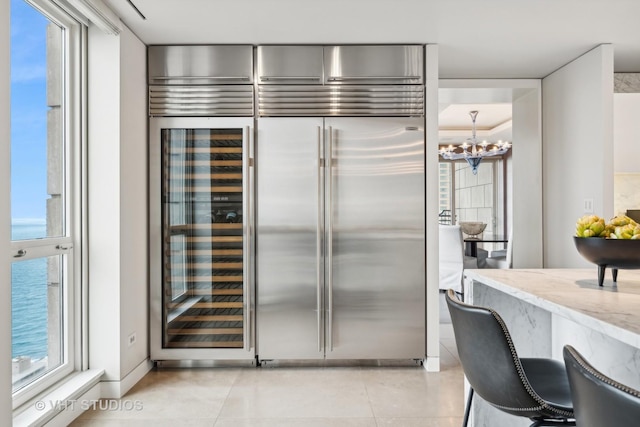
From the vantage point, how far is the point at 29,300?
2.30 m

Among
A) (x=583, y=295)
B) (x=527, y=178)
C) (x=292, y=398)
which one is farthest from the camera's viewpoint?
(x=527, y=178)

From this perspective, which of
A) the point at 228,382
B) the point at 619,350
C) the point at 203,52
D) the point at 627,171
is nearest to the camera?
the point at 619,350

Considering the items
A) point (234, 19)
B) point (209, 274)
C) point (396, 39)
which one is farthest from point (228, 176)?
point (396, 39)

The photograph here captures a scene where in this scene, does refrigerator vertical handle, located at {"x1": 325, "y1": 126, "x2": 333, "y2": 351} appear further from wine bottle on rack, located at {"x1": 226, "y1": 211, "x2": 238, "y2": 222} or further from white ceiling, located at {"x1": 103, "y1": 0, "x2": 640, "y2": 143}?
white ceiling, located at {"x1": 103, "y1": 0, "x2": 640, "y2": 143}

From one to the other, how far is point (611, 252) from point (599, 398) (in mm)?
903

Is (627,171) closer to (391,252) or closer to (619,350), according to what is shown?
(391,252)

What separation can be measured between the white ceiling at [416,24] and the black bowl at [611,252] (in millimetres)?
1668

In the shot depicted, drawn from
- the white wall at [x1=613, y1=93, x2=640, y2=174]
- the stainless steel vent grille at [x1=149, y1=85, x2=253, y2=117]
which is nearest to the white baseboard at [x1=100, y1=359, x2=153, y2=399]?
the stainless steel vent grille at [x1=149, y1=85, x2=253, y2=117]

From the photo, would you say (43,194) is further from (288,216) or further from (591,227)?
(591,227)

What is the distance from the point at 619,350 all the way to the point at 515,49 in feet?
8.31

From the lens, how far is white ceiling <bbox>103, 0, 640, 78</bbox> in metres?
2.60

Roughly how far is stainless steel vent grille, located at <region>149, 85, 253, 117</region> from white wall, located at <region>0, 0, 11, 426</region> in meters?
1.39

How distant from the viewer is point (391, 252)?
10.6ft

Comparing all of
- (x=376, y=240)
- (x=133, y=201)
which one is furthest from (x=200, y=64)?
(x=376, y=240)
